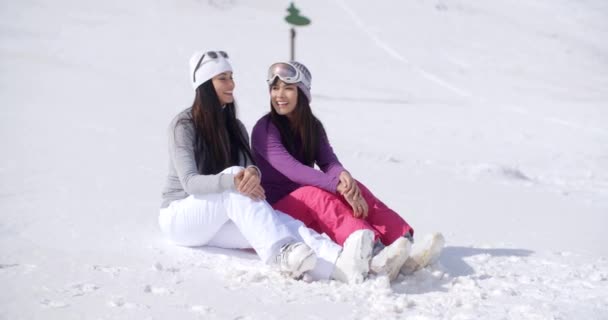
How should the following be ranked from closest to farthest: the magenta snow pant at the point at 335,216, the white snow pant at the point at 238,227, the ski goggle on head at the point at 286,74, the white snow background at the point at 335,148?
the white snow background at the point at 335,148
the white snow pant at the point at 238,227
the magenta snow pant at the point at 335,216
the ski goggle on head at the point at 286,74

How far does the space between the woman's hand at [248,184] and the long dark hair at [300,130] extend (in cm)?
73

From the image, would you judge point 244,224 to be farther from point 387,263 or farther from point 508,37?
point 508,37

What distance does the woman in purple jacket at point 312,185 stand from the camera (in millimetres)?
3234

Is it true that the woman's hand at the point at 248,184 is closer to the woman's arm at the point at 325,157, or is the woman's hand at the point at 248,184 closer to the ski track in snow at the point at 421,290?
the ski track in snow at the point at 421,290

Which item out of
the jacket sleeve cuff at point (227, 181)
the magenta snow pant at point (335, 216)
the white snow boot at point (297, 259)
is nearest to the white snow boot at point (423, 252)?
the magenta snow pant at point (335, 216)

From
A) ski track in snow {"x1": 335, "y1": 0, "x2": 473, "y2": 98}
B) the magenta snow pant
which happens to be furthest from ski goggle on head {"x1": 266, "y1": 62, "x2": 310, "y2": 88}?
ski track in snow {"x1": 335, "y1": 0, "x2": 473, "y2": 98}

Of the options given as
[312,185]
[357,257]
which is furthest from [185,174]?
[357,257]

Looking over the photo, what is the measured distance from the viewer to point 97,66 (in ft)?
43.6

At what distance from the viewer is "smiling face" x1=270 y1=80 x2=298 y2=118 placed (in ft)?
12.5

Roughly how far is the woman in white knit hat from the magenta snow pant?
0.44ft

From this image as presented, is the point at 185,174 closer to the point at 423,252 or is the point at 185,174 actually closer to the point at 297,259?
the point at 297,259

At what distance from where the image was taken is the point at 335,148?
27.8 feet

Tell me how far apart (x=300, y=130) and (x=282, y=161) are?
295mm

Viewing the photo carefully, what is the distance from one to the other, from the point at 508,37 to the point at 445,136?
53.6 ft
